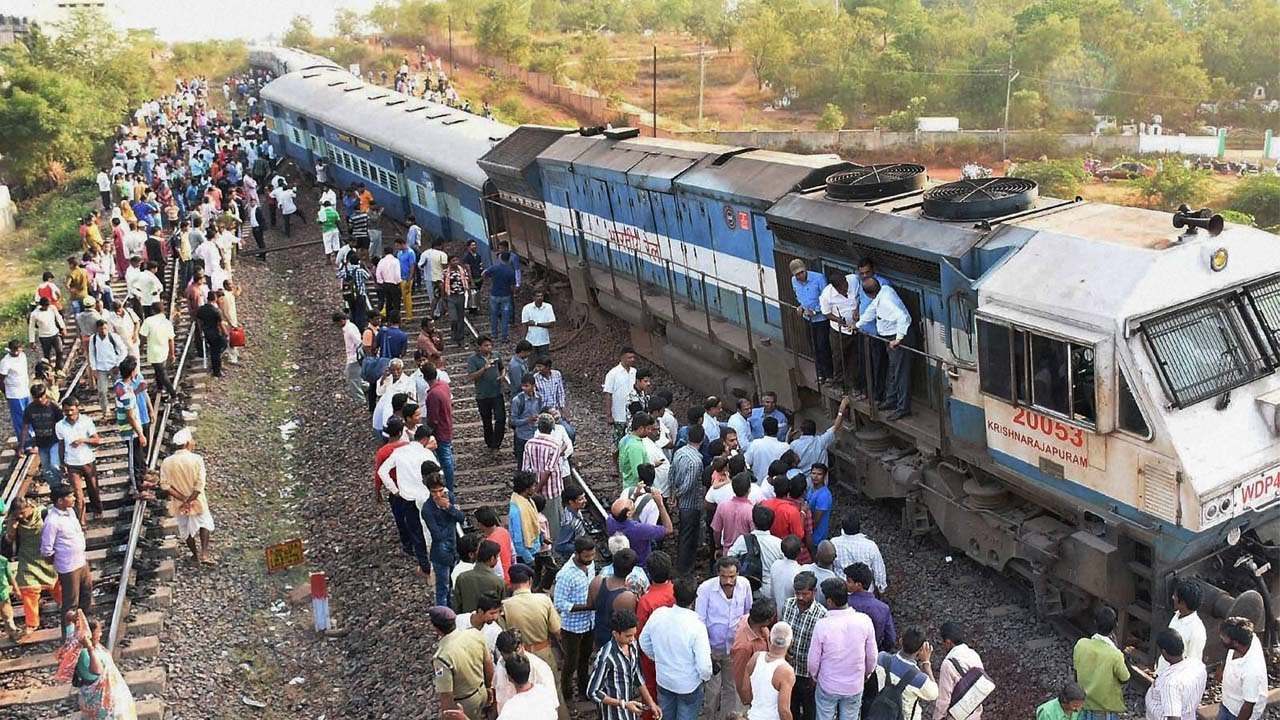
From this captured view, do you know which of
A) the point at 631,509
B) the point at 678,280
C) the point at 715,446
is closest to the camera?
the point at 631,509

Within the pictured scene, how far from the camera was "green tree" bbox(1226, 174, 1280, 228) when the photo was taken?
125ft

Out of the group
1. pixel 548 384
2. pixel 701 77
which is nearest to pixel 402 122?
pixel 548 384

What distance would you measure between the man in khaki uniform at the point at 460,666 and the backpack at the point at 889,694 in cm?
265

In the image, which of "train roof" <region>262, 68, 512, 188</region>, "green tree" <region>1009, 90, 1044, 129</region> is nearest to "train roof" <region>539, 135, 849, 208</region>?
"train roof" <region>262, 68, 512, 188</region>

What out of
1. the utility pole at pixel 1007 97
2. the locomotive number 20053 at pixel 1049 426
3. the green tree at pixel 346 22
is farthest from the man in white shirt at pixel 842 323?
the green tree at pixel 346 22

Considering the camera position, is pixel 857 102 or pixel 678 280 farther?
pixel 857 102

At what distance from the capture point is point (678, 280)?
1711cm

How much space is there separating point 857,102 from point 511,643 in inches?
2463

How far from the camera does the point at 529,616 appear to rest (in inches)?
308

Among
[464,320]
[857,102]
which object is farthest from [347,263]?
[857,102]

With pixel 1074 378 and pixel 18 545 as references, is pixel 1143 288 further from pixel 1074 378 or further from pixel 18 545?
pixel 18 545

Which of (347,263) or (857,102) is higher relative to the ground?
(347,263)

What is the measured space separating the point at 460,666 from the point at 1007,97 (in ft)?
189

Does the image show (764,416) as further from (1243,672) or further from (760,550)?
A: (1243,672)
